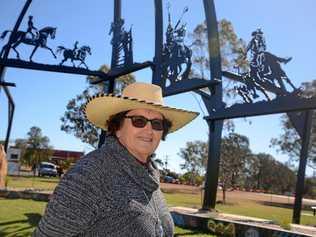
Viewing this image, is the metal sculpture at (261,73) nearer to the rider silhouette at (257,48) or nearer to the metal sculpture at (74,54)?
the rider silhouette at (257,48)

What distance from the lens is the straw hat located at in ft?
8.59

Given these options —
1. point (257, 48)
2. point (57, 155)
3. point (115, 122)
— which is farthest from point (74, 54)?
point (57, 155)

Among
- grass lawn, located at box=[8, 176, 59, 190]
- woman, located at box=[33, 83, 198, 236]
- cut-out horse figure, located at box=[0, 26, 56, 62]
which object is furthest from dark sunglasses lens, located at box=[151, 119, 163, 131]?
grass lawn, located at box=[8, 176, 59, 190]

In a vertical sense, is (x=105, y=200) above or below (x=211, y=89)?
below

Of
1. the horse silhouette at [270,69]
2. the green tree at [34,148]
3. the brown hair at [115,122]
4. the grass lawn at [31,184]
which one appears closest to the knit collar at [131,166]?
the brown hair at [115,122]

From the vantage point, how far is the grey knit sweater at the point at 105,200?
81.0 inches

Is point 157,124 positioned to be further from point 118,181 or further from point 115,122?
point 118,181

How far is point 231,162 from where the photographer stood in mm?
33219

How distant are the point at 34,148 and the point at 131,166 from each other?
73385 mm

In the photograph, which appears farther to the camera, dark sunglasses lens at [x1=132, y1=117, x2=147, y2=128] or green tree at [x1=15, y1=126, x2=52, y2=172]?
green tree at [x1=15, y1=126, x2=52, y2=172]

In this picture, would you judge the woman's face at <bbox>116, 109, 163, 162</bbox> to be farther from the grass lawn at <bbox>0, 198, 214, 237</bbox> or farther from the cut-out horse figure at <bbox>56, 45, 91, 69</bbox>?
the cut-out horse figure at <bbox>56, 45, 91, 69</bbox>

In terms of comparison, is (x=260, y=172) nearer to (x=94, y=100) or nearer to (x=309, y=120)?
(x=309, y=120)

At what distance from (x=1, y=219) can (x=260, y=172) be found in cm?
6817

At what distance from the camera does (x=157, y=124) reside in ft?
8.91
